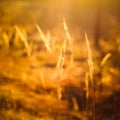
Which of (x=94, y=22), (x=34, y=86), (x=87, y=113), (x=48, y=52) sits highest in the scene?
(x=94, y=22)

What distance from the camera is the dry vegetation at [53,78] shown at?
2.04 meters

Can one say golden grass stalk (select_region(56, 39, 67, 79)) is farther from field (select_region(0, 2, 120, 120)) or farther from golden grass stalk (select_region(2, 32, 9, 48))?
golden grass stalk (select_region(2, 32, 9, 48))

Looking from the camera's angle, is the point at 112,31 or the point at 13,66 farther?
the point at 13,66

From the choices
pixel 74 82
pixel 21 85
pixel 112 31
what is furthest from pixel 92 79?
pixel 21 85

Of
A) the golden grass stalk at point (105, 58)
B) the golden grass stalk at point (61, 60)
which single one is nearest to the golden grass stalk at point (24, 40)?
the golden grass stalk at point (61, 60)

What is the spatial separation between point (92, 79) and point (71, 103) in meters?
0.19

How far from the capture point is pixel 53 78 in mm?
2104

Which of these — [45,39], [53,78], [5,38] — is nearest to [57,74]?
[53,78]

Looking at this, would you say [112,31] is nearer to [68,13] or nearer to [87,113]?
[68,13]

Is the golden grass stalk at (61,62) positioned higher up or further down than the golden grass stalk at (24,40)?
further down

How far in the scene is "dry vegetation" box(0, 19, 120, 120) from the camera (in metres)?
2.04

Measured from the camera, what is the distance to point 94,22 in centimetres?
205

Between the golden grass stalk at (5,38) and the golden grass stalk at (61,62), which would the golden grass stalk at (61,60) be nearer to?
the golden grass stalk at (61,62)

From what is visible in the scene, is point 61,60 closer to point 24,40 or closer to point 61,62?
point 61,62
